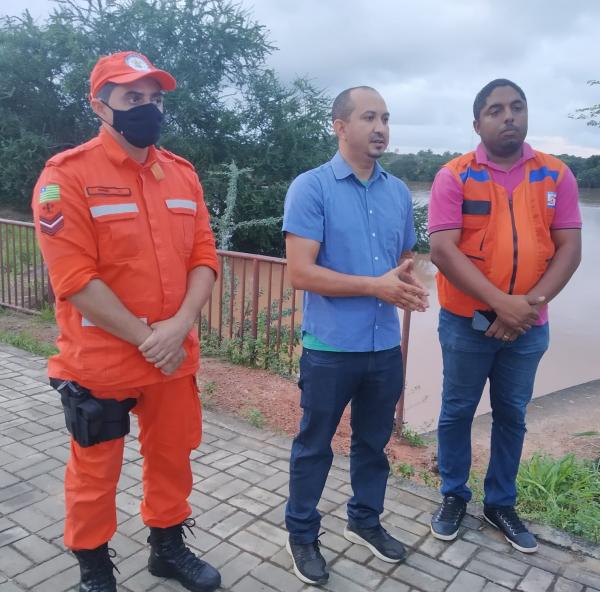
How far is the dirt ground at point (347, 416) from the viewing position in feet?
13.2

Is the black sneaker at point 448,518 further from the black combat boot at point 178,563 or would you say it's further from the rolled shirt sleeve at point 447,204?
the rolled shirt sleeve at point 447,204

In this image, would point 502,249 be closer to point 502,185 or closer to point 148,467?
point 502,185

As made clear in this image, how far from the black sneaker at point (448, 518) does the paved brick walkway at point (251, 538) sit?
0.05m

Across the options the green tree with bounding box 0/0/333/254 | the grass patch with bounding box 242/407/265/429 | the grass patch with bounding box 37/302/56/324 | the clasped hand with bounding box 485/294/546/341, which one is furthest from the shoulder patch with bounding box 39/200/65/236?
the green tree with bounding box 0/0/333/254

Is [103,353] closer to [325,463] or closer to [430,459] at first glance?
[325,463]

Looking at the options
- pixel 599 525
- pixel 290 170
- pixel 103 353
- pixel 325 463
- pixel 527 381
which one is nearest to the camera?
pixel 103 353

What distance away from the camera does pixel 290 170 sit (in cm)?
1748

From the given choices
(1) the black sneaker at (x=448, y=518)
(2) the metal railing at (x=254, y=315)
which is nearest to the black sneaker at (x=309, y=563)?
(1) the black sneaker at (x=448, y=518)

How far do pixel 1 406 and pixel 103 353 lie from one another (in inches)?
110

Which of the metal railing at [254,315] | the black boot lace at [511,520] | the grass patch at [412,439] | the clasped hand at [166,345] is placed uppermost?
the clasped hand at [166,345]

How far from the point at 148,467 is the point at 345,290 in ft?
3.56

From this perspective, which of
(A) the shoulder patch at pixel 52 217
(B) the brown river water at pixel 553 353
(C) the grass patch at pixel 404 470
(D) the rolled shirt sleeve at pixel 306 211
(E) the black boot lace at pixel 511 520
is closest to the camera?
(A) the shoulder patch at pixel 52 217

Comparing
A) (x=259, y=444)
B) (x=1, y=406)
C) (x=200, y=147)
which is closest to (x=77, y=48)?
(x=200, y=147)

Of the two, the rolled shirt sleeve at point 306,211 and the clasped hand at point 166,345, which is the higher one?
the rolled shirt sleeve at point 306,211
